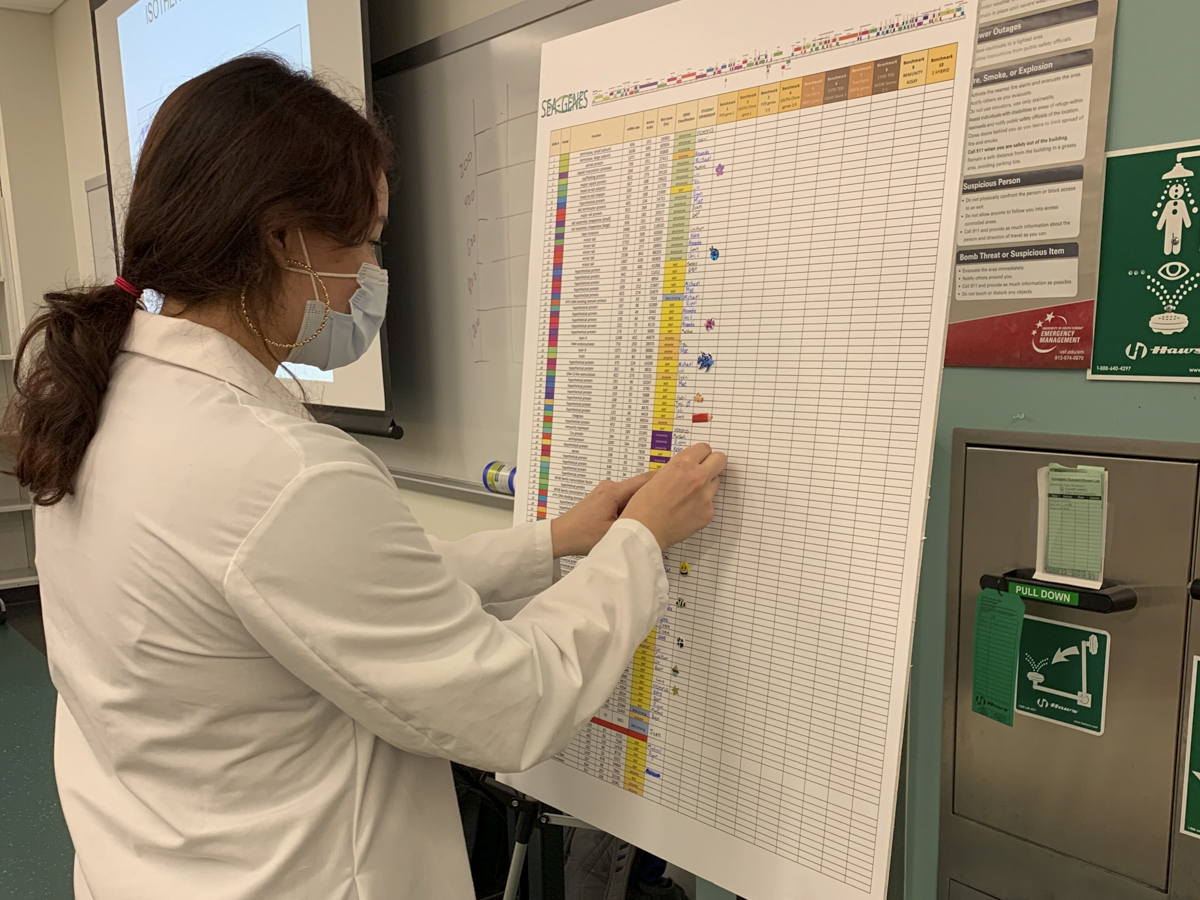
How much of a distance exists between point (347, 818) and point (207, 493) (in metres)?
0.37

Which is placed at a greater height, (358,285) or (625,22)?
(625,22)

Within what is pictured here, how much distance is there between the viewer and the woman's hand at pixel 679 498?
96 centimetres

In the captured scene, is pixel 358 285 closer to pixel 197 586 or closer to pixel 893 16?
pixel 197 586

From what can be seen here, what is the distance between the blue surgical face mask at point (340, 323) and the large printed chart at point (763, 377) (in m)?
0.27

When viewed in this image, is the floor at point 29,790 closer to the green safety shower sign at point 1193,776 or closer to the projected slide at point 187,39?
the projected slide at point 187,39

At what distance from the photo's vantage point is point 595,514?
1.08 meters

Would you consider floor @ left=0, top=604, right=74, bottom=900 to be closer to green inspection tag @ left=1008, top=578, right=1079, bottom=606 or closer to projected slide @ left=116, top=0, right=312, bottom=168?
projected slide @ left=116, top=0, right=312, bottom=168

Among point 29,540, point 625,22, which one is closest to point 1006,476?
point 625,22

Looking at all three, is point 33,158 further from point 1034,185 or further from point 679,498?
point 1034,185

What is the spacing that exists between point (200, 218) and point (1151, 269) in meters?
0.98

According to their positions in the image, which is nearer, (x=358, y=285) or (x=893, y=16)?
(x=893, y=16)

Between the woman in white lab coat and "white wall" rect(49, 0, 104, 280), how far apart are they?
3.30 metres

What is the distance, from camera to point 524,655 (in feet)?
2.70

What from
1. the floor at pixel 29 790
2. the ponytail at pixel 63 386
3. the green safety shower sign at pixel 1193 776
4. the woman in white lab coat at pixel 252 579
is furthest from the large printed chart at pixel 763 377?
the floor at pixel 29 790
